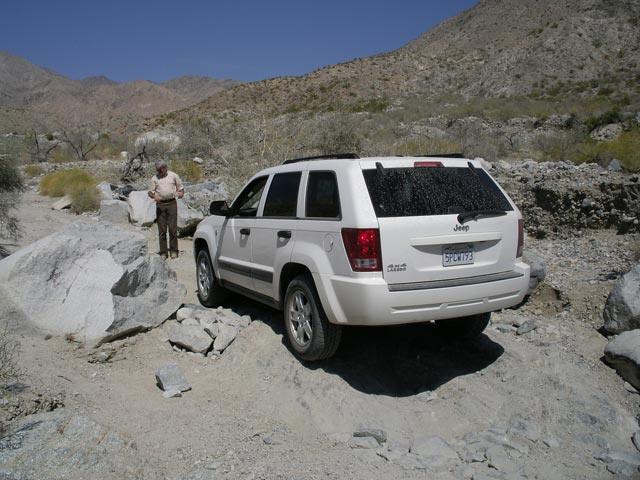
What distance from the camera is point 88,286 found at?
18.5ft

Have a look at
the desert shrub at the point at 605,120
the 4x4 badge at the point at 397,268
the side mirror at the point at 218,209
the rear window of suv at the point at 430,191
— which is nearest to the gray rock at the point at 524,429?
the 4x4 badge at the point at 397,268

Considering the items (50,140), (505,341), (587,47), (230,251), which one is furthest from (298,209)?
(587,47)

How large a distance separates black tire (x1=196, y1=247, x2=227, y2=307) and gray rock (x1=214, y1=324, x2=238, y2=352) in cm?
86

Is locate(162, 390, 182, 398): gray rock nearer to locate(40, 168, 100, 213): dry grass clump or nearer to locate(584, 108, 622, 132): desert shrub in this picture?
locate(40, 168, 100, 213): dry grass clump

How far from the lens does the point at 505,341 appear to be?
18.4ft

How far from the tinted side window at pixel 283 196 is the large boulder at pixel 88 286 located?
1719 mm

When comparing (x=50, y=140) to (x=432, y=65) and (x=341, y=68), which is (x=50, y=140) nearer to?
(x=341, y=68)

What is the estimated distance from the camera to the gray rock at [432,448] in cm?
372

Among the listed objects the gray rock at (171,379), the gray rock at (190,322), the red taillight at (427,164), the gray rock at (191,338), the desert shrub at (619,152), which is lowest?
the gray rock at (171,379)

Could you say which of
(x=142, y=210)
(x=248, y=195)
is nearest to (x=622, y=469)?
(x=248, y=195)

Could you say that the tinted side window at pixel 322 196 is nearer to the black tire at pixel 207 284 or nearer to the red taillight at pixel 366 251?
the red taillight at pixel 366 251

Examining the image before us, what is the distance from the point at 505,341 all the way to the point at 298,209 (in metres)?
2.63

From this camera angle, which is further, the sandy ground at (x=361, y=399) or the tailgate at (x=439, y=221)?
the tailgate at (x=439, y=221)

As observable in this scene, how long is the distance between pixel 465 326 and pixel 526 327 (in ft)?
3.26
